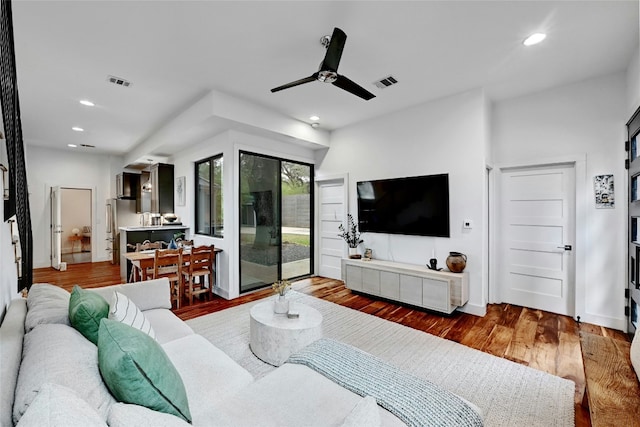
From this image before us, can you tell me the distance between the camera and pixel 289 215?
5.32 metres

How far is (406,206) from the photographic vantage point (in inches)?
168

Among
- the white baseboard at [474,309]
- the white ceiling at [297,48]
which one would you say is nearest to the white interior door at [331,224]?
the white ceiling at [297,48]

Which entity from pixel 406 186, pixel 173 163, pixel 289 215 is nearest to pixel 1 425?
pixel 406 186

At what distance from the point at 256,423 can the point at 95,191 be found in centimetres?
A: 859

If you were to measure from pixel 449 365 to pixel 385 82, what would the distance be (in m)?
3.12

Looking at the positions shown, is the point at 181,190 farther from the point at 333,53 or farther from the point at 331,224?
the point at 333,53

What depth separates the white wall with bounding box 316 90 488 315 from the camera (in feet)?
11.9

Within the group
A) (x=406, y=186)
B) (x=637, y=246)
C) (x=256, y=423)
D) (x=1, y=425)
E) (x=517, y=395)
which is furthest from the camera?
(x=406, y=186)

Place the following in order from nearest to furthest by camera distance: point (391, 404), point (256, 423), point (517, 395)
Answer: point (256, 423)
point (391, 404)
point (517, 395)

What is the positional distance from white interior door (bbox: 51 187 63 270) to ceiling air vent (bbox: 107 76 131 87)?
493 centimetres

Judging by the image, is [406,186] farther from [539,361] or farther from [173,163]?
[173,163]

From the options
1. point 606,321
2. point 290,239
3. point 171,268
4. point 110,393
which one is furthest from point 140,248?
point 606,321

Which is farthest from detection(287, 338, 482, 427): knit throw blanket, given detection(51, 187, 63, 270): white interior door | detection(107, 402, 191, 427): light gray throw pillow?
detection(51, 187, 63, 270): white interior door

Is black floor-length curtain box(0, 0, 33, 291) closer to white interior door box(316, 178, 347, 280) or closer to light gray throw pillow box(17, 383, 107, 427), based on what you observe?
light gray throw pillow box(17, 383, 107, 427)
